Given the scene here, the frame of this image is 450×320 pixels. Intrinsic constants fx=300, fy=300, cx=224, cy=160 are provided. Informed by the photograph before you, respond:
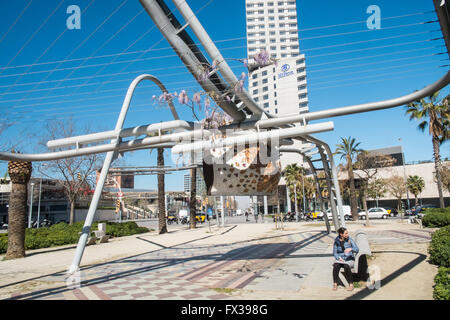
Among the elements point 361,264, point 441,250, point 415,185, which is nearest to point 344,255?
point 361,264

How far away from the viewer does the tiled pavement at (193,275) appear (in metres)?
7.47

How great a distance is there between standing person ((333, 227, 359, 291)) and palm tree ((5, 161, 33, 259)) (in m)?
14.5

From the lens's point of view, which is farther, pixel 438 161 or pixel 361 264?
pixel 438 161

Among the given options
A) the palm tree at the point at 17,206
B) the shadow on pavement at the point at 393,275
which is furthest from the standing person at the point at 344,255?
→ the palm tree at the point at 17,206

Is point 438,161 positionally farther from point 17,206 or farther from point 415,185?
point 17,206

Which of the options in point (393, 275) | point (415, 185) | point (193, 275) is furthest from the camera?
point (415, 185)

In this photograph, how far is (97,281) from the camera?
902 centimetres

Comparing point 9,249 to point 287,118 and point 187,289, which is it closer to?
point 187,289

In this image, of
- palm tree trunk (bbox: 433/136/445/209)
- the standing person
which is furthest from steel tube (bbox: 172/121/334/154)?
palm tree trunk (bbox: 433/136/445/209)

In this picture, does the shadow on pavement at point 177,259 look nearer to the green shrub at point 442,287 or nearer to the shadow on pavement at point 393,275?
the shadow on pavement at point 393,275

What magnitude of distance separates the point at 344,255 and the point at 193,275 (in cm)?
462

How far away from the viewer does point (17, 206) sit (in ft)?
47.5

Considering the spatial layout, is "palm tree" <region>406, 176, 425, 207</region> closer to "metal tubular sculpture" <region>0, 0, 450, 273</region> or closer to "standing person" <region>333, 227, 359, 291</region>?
"standing person" <region>333, 227, 359, 291</region>
